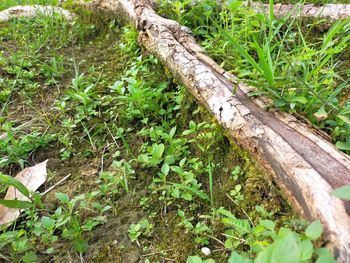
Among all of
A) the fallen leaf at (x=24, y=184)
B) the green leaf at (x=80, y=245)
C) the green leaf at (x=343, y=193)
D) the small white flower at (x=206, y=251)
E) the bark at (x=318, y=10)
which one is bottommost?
the fallen leaf at (x=24, y=184)

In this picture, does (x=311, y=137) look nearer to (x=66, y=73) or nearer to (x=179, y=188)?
(x=179, y=188)

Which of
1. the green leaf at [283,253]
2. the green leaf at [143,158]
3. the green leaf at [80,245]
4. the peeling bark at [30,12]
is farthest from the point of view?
the peeling bark at [30,12]

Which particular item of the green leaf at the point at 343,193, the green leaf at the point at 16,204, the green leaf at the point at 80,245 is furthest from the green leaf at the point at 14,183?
the green leaf at the point at 343,193

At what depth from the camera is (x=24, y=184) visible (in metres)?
1.86

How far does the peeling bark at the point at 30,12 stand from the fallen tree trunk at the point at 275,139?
153 cm

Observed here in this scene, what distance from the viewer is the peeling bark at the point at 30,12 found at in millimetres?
3539

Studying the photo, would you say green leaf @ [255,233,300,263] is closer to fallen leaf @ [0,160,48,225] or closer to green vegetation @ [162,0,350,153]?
green vegetation @ [162,0,350,153]

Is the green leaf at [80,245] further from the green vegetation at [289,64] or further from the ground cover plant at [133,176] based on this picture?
the green vegetation at [289,64]

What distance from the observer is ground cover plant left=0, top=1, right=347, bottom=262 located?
145 centimetres

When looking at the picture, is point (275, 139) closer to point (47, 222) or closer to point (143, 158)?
point (143, 158)

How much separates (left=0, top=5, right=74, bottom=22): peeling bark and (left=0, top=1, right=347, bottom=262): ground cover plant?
105cm

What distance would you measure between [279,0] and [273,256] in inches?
105

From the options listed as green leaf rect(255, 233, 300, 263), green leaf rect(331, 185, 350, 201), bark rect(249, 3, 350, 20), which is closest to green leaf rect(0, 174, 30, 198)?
green leaf rect(255, 233, 300, 263)

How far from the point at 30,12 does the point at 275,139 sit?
3047 millimetres
